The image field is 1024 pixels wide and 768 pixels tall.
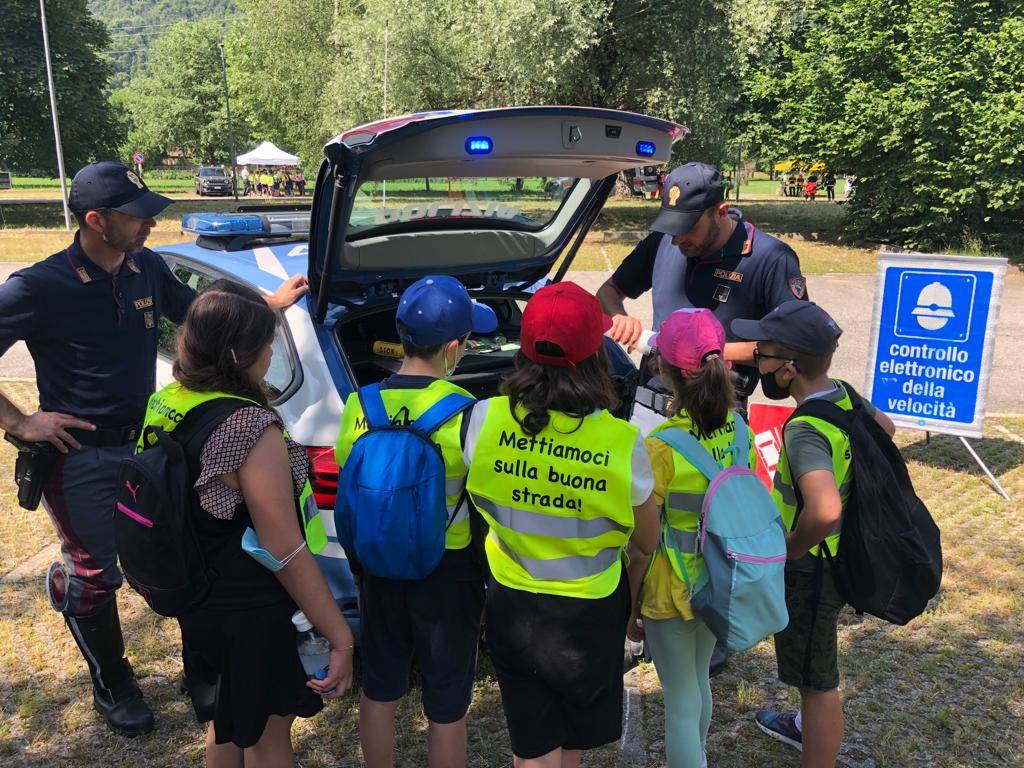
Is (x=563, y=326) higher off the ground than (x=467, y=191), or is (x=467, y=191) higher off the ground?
(x=467, y=191)

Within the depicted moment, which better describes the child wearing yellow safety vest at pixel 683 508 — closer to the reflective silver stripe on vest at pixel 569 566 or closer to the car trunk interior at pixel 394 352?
the reflective silver stripe on vest at pixel 569 566

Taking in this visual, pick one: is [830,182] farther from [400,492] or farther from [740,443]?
[400,492]

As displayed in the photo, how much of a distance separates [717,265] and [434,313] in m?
1.56

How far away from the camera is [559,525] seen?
6.61 feet

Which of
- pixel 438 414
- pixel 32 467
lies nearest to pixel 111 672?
pixel 32 467

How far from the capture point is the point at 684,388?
2.35 meters

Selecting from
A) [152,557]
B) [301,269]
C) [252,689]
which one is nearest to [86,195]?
[301,269]

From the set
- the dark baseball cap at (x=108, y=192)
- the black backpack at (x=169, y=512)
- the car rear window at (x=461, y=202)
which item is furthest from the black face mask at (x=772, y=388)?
the dark baseball cap at (x=108, y=192)

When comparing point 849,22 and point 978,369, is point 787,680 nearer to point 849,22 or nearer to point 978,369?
point 978,369

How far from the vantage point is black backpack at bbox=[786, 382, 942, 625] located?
2434 millimetres

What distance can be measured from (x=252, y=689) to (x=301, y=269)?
1.98 meters

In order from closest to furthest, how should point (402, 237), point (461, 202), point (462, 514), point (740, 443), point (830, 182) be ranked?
point (462, 514) < point (740, 443) < point (402, 237) < point (461, 202) < point (830, 182)

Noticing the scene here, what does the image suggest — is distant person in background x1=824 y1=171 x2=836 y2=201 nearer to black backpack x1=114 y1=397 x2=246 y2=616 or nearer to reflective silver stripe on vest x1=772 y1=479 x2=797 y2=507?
reflective silver stripe on vest x1=772 y1=479 x2=797 y2=507

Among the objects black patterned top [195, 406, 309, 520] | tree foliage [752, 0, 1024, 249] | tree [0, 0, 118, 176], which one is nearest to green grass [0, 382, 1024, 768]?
black patterned top [195, 406, 309, 520]
